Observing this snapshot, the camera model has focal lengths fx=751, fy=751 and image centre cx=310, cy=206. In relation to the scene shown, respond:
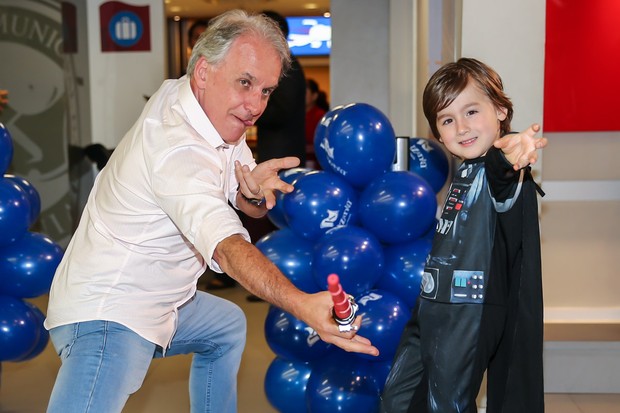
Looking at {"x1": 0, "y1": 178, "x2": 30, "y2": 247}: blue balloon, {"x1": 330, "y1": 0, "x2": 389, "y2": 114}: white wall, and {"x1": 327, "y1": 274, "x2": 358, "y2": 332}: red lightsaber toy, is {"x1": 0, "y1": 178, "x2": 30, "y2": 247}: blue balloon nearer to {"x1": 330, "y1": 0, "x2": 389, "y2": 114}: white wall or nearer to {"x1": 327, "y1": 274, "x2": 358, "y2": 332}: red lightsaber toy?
{"x1": 327, "y1": 274, "x2": 358, "y2": 332}: red lightsaber toy

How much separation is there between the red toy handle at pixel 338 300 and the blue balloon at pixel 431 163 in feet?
6.47

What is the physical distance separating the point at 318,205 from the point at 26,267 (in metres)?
1.26

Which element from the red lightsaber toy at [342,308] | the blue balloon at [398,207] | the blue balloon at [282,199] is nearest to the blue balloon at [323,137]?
the blue balloon at [282,199]

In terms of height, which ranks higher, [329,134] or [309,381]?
[329,134]

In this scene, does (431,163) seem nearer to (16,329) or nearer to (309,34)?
(16,329)

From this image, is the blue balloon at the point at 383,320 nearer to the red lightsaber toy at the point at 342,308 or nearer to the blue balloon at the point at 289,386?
the blue balloon at the point at 289,386

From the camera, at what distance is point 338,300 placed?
131 centimetres

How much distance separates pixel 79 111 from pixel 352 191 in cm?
467

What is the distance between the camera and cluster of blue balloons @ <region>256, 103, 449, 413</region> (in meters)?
2.73

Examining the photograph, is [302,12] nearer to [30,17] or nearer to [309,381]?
[30,17]

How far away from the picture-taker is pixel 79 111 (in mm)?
6969

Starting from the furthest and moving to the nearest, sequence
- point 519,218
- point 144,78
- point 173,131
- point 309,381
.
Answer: point 144,78
point 309,381
point 519,218
point 173,131

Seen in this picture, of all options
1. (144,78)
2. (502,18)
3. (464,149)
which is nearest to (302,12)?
(144,78)

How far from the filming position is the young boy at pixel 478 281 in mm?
2010
